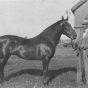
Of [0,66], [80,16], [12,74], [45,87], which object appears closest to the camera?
[45,87]

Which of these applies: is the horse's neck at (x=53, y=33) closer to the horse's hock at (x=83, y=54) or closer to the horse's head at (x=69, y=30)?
the horse's head at (x=69, y=30)

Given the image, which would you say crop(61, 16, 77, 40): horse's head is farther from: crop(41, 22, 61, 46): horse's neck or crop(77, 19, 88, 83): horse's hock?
crop(77, 19, 88, 83): horse's hock

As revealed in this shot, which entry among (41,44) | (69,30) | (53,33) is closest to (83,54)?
(69,30)

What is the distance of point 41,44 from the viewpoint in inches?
289

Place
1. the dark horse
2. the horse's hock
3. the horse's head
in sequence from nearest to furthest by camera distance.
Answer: the horse's hock → the horse's head → the dark horse

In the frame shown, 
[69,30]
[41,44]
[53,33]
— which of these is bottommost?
[41,44]

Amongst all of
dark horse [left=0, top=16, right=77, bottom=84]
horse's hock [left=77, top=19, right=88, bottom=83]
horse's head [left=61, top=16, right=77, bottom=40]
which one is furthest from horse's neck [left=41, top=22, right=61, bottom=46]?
horse's hock [left=77, top=19, right=88, bottom=83]

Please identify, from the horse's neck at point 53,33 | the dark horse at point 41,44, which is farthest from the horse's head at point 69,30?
the horse's neck at point 53,33

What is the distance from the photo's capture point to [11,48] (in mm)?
7605

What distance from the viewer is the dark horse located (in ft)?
23.7

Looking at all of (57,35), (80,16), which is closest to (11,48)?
(57,35)

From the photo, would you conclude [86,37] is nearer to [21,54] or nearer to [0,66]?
[21,54]

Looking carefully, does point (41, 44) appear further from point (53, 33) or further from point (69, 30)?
point (69, 30)

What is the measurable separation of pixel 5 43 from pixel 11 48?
28 centimetres
